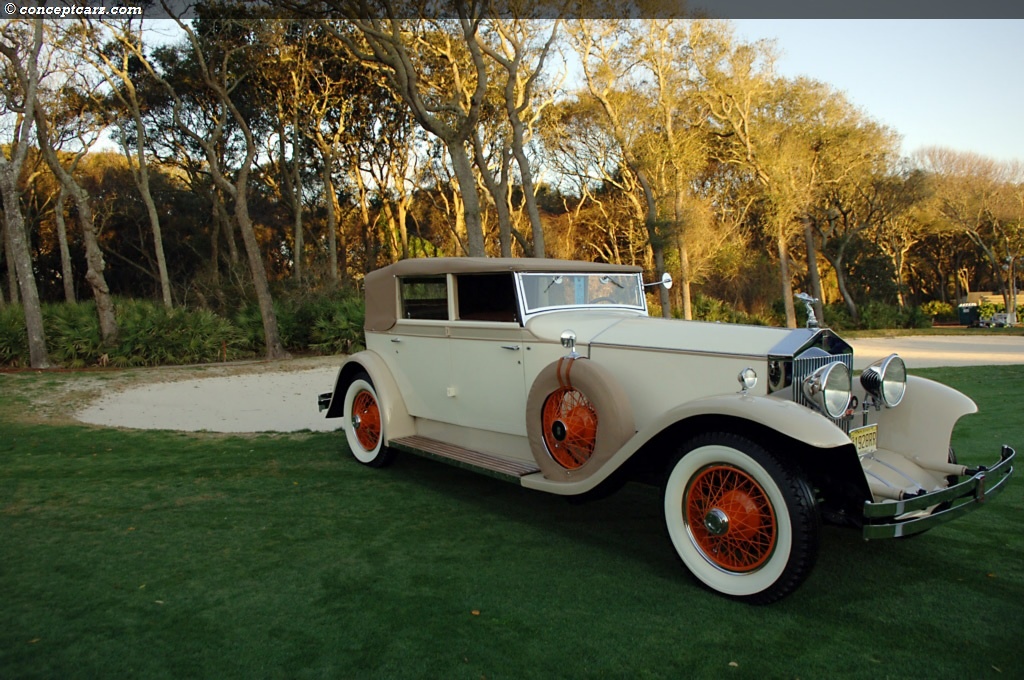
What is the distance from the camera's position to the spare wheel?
3.76 m

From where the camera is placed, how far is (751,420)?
3131mm

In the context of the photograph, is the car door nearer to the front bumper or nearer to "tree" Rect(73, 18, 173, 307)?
the front bumper

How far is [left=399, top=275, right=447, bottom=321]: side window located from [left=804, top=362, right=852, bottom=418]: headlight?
8.58ft

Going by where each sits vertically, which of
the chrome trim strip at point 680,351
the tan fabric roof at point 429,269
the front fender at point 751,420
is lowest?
the front fender at point 751,420

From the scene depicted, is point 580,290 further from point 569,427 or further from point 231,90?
point 231,90

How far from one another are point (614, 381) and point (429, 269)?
1869 mm

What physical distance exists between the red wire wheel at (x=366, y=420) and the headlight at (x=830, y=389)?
3444 millimetres

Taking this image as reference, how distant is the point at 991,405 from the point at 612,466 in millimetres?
6563

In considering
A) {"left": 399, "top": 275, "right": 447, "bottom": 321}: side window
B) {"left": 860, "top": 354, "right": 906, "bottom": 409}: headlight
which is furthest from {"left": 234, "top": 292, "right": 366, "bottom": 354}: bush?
{"left": 860, "top": 354, "right": 906, "bottom": 409}: headlight

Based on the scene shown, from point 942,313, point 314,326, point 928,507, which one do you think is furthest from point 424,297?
point 942,313

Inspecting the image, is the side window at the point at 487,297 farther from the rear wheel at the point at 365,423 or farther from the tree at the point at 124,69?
the tree at the point at 124,69

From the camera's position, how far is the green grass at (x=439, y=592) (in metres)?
2.73

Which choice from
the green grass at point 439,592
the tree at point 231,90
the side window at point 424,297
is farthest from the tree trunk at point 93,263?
the side window at point 424,297

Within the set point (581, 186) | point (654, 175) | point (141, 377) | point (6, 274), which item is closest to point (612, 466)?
point (141, 377)
